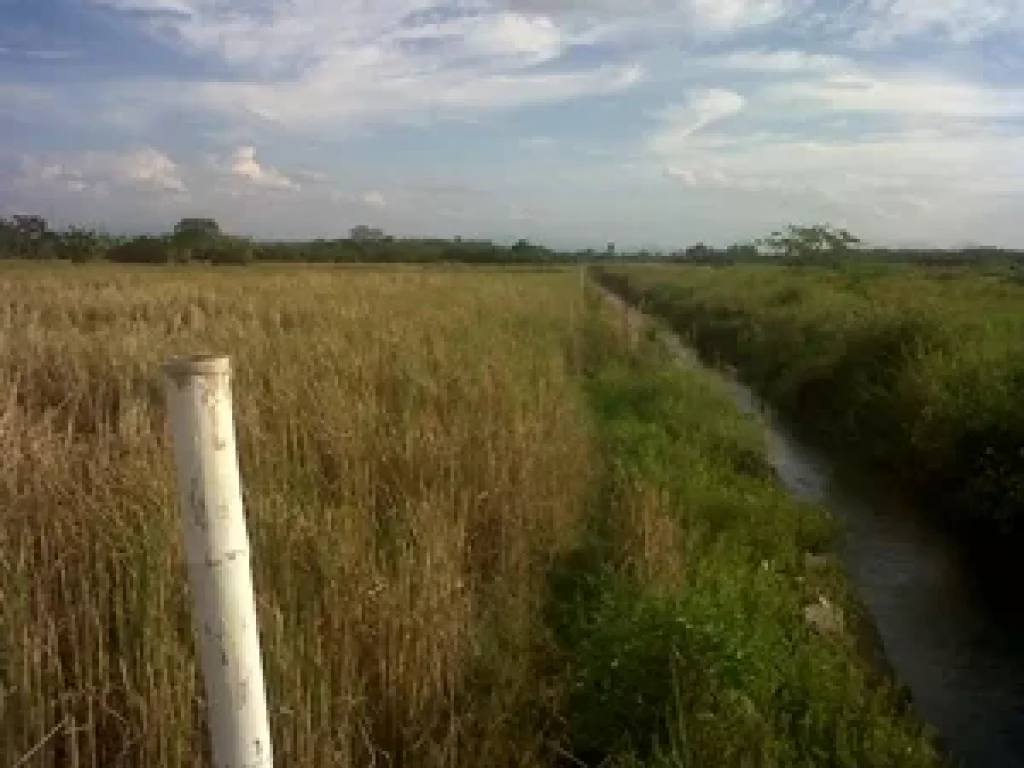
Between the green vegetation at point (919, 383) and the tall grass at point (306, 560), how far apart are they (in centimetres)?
384

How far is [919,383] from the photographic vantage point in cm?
1025

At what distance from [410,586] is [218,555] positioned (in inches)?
75.2

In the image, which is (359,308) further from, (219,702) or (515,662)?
(219,702)

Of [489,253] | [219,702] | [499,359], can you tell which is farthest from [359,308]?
[489,253]

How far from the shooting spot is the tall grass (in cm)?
282

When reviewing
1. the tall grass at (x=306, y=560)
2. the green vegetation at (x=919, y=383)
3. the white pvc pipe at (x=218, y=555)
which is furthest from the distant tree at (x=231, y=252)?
the white pvc pipe at (x=218, y=555)

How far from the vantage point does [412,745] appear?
3.27 metres

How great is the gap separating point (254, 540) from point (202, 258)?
2353 inches

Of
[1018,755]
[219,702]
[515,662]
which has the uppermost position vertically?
[219,702]

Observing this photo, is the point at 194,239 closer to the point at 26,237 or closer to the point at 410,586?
the point at 26,237

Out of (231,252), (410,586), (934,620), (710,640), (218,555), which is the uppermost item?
(231,252)

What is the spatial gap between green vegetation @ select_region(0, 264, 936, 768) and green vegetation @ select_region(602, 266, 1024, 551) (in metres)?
1.71

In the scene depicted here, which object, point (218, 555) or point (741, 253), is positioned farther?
point (741, 253)

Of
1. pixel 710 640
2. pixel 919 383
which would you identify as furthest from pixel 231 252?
pixel 710 640
